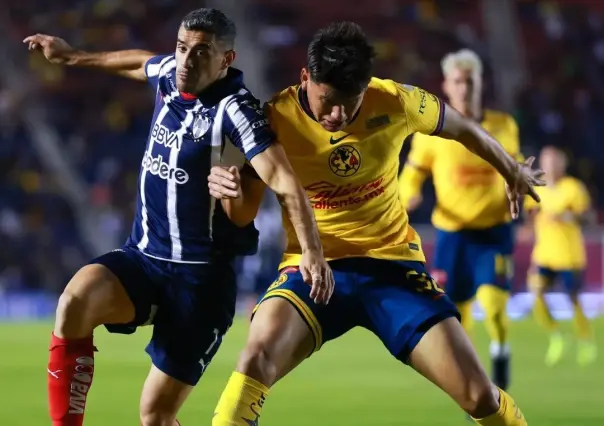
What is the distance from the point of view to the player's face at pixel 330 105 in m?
4.62

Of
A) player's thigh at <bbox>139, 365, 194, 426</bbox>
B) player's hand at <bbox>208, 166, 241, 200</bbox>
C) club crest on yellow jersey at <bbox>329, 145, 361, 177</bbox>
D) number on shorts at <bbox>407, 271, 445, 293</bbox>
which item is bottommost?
player's thigh at <bbox>139, 365, 194, 426</bbox>

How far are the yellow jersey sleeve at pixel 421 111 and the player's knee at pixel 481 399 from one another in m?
1.05

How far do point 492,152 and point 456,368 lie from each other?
37.6 inches

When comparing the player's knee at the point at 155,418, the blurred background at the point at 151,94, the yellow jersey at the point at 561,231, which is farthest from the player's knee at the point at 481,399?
the blurred background at the point at 151,94

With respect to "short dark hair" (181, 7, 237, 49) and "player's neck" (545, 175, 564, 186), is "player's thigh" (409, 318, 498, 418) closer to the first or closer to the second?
"short dark hair" (181, 7, 237, 49)

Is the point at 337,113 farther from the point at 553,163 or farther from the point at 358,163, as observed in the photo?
the point at 553,163

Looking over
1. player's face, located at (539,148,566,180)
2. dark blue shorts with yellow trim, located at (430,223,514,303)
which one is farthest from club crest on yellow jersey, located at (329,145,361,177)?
player's face, located at (539,148,566,180)

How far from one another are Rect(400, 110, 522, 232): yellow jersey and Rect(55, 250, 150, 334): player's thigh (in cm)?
315

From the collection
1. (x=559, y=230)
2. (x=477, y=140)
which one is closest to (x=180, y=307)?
(x=477, y=140)

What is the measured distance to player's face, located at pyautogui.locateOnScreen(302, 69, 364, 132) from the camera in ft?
15.1

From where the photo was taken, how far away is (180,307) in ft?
16.7

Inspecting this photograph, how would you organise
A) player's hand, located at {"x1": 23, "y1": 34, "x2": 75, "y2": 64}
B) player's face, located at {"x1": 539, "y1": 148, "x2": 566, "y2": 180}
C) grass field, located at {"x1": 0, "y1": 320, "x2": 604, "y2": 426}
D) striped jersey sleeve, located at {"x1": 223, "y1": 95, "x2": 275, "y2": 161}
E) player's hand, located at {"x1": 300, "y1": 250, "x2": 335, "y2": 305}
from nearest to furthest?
1. player's hand, located at {"x1": 300, "y1": 250, "x2": 335, "y2": 305}
2. striped jersey sleeve, located at {"x1": 223, "y1": 95, "x2": 275, "y2": 161}
3. player's hand, located at {"x1": 23, "y1": 34, "x2": 75, "y2": 64}
4. grass field, located at {"x1": 0, "y1": 320, "x2": 604, "y2": 426}
5. player's face, located at {"x1": 539, "y1": 148, "x2": 566, "y2": 180}

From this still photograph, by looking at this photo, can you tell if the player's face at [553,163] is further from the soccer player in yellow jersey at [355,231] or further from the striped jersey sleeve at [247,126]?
the striped jersey sleeve at [247,126]

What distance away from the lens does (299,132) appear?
4.79 m
